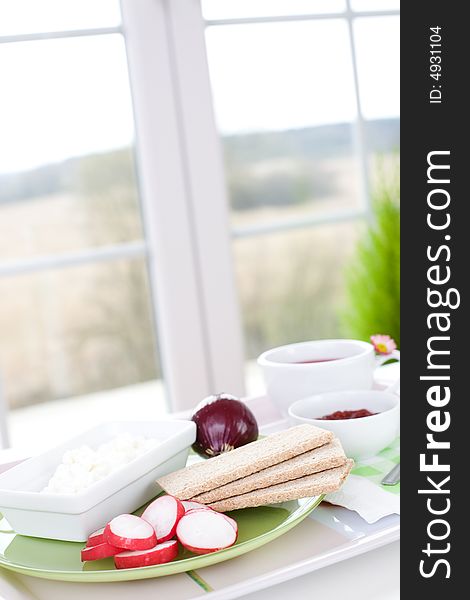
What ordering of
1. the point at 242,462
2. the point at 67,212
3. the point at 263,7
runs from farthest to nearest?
1. the point at 263,7
2. the point at 67,212
3. the point at 242,462

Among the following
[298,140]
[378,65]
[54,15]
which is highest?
[54,15]

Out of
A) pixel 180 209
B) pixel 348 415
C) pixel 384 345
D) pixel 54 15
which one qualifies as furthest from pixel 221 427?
pixel 54 15

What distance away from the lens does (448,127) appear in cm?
58

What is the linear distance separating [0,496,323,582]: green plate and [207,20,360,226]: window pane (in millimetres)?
1649

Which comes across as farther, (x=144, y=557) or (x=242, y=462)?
(x=242, y=462)

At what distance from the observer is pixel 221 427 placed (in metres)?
0.94

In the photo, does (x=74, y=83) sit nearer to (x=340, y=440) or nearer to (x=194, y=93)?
(x=194, y=93)

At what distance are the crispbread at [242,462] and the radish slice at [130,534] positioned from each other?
56 millimetres

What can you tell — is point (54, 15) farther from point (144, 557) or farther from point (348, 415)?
A: point (144, 557)

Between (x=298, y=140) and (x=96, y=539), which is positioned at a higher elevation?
(x=298, y=140)

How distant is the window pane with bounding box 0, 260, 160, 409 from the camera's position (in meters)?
2.16

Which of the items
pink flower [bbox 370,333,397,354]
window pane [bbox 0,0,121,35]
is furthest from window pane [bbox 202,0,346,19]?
pink flower [bbox 370,333,397,354]

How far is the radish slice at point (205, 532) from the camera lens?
68 cm

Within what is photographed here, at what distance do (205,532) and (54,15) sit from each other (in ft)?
5.68
